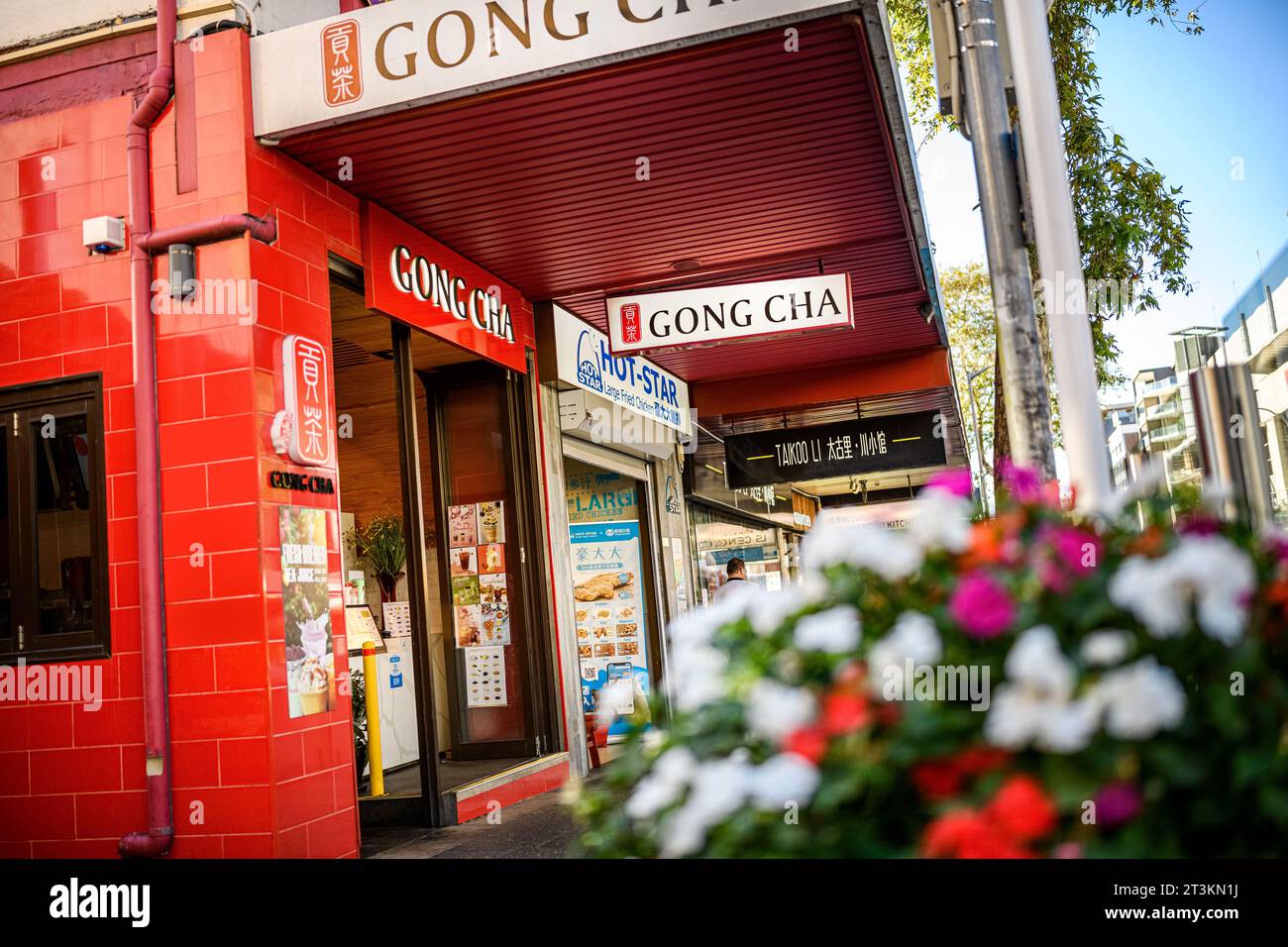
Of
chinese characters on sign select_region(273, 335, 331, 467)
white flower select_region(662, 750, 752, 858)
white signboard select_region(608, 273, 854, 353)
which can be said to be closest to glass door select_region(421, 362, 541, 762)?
white signboard select_region(608, 273, 854, 353)

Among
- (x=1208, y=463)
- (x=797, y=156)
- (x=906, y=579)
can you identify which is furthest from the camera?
(x=797, y=156)

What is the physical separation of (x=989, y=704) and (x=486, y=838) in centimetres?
459

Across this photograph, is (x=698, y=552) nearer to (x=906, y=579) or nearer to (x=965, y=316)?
(x=906, y=579)

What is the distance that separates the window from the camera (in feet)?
16.5

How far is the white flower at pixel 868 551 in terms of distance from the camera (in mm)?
1606

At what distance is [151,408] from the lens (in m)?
4.88

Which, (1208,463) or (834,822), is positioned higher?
(1208,463)

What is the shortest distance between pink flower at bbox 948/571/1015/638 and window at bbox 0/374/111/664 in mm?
4513

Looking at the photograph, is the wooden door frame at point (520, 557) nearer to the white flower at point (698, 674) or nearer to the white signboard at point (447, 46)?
the white signboard at point (447, 46)

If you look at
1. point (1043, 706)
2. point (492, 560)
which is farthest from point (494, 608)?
point (1043, 706)

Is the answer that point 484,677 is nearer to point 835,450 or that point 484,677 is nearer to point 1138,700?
point 835,450
